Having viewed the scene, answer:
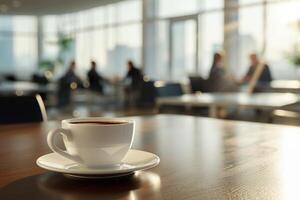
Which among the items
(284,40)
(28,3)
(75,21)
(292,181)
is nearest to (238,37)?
(284,40)

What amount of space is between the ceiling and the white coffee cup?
43.2 ft

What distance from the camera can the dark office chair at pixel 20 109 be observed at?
174 centimetres

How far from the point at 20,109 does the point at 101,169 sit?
1140mm

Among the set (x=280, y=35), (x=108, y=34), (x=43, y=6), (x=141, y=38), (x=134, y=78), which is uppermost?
(x=43, y=6)

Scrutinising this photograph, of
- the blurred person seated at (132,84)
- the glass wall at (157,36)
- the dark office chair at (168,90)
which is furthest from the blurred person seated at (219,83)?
the blurred person seated at (132,84)

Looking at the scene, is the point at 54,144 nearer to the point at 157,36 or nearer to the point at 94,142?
the point at 94,142

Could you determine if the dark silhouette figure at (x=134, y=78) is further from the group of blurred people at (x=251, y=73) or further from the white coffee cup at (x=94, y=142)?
the white coffee cup at (x=94, y=142)

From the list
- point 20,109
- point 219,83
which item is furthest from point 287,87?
point 20,109

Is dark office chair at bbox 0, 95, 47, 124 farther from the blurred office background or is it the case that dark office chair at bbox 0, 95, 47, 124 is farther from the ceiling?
the ceiling

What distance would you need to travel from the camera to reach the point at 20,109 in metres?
1.78

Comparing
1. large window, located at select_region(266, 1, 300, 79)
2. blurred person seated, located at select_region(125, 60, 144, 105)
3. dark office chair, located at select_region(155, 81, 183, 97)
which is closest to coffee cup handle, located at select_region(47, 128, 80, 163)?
dark office chair, located at select_region(155, 81, 183, 97)

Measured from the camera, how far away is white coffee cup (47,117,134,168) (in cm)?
71

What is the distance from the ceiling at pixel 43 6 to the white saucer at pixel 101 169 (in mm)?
13090

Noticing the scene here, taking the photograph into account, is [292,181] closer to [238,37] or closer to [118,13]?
[238,37]
